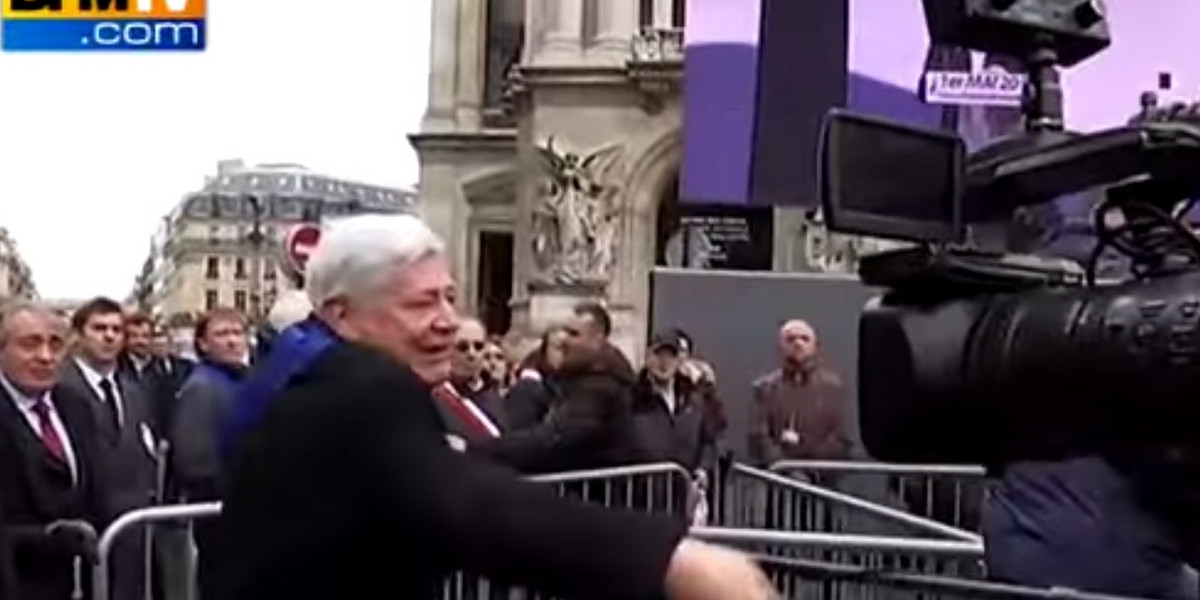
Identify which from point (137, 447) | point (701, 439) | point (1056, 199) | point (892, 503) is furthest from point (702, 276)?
point (1056, 199)

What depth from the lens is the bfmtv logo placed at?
19.9m

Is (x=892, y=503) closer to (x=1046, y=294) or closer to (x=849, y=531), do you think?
(x=849, y=531)

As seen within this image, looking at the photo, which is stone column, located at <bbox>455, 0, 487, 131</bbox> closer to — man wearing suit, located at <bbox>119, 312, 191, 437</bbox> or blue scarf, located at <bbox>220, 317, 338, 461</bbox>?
man wearing suit, located at <bbox>119, 312, 191, 437</bbox>

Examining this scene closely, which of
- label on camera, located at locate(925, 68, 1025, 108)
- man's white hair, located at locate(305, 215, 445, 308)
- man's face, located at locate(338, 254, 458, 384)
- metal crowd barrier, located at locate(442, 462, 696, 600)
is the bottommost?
metal crowd barrier, located at locate(442, 462, 696, 600)

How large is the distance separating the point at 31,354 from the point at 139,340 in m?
6.17

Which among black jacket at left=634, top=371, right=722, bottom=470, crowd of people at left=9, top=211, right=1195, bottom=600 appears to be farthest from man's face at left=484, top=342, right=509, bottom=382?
crowd of people at left=9, top=211, right=1195, bottom=600

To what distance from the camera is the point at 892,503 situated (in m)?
13.4

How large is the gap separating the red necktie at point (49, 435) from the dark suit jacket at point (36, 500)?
0.10 ft

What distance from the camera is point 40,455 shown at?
9828 mm

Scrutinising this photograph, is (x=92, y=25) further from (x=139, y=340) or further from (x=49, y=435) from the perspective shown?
(x=49, y=435)

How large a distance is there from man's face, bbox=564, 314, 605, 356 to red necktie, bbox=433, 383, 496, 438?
0.57 metres

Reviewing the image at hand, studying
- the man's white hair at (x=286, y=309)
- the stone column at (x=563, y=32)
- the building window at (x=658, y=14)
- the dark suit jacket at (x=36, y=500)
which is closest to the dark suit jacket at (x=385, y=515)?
the man's white hair at (x=286, y=309)

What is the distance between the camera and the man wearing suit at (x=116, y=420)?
10180 mm

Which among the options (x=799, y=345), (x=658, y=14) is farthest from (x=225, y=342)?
(x=658, y=14)
